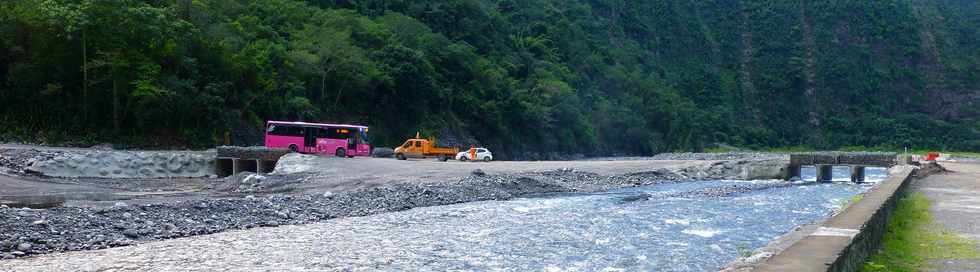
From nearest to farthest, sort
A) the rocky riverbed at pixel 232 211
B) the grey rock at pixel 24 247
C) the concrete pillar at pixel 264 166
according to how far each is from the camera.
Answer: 1. the grey rock at pixel 24 247
2. the rocky riverbed at pixel 232 211
3. the concrete pillar at pixel 264 166

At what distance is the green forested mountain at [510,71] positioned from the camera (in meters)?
45.5

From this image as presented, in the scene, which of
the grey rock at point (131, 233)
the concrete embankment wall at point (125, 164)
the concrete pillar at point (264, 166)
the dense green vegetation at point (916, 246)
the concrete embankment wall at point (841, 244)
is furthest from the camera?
the concrete pillar at point (264, 166)

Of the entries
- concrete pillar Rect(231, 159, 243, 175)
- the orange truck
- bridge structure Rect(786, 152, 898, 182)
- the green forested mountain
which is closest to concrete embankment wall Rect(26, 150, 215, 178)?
concrete pillar Rect(231, 159, 243, 175)

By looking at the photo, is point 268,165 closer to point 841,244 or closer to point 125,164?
point 125,164

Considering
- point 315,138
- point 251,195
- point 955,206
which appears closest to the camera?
point 955,206

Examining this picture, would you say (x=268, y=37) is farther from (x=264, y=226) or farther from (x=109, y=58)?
(x=264, y=226)

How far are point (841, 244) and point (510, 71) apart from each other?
85.0 meters

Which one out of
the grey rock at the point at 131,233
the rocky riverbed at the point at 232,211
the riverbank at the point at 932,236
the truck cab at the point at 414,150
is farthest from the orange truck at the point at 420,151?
the grey rock at the point at 131,233

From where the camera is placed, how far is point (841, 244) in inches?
425

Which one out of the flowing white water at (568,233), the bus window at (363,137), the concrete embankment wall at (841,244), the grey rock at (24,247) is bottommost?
the flowing white water at (568,233)

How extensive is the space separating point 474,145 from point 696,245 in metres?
55.9

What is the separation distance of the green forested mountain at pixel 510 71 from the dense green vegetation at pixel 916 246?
3838 centimetres

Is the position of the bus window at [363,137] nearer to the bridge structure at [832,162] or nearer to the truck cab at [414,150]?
the truck cab at [414,150]

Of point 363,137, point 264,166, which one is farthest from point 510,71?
point 264,166
